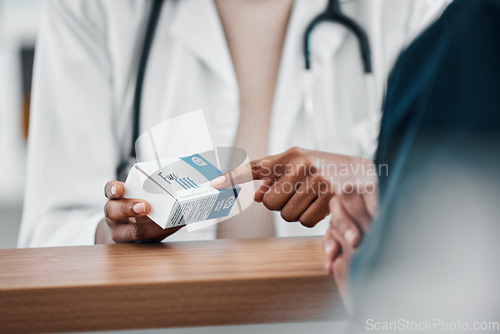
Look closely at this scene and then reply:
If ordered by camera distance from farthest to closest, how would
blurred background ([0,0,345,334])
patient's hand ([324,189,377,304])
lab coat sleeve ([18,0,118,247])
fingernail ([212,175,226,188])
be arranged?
1. blurred background ([0,0,345,334])
2. lab coat sleeve ([18,0,118,247])
3. fingernail ([212,175,226,188])
4. patient's hand ([324,189,377,304])

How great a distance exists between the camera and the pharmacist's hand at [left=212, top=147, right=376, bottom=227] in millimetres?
378

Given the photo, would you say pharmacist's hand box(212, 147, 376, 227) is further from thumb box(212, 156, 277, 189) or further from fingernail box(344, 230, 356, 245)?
fingernail box(344, 230, 356, 245)

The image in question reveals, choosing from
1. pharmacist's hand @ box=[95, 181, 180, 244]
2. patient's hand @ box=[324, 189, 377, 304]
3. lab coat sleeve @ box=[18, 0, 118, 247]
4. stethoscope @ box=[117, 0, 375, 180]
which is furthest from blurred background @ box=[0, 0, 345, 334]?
patient's hand @ box=[324, 189, 377, 304]

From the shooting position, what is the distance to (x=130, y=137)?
78 centimetres

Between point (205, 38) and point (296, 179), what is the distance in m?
0.47

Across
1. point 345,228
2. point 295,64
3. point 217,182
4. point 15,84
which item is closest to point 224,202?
point 217,182

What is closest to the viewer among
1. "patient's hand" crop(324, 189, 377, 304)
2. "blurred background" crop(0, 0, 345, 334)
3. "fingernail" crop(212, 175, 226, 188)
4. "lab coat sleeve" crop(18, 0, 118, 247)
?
"patient's hand" crop(324, 189, 377, 304)

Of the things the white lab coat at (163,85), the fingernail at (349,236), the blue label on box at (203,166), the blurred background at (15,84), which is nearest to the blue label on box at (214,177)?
the blue label on box at (203,166)

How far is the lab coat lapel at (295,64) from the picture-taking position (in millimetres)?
764

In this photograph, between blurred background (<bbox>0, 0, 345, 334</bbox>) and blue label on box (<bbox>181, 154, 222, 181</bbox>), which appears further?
blurred background (<bbox>0, 0, 345, 334</bbox>)

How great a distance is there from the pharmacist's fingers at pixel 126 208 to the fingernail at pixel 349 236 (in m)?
0.19

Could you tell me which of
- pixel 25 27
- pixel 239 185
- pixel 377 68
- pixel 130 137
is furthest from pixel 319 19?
pixel 25 27

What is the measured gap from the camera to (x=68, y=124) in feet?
2.48

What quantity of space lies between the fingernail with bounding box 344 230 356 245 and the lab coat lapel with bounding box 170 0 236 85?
541 millimetres
